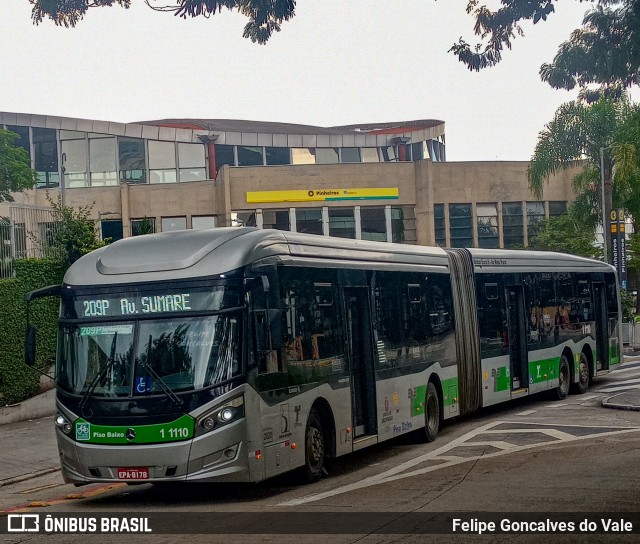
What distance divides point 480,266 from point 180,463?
11184 mm

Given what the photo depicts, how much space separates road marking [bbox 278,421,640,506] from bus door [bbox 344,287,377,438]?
0.84 m

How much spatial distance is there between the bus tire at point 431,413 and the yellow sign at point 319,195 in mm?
39948

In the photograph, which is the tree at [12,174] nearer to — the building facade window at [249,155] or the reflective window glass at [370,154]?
the building facade window at [249,155]

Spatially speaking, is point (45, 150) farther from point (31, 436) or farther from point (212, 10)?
→ point (212, 10)

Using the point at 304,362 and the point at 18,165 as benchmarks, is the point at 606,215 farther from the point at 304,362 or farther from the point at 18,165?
the point at 304,362

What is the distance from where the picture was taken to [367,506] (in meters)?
11.8

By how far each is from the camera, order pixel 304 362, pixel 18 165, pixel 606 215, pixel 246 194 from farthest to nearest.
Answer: pixel 246 194, pixel 606 215, pixel 18 165, pixel 304 362

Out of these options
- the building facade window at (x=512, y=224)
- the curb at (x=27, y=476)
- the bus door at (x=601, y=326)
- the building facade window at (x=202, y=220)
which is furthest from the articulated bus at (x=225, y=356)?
the building facade window at (x=512, y=224)

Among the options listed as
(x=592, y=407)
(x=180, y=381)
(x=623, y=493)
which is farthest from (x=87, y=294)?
(x=592, y=407)

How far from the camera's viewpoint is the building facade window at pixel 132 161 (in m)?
66.6

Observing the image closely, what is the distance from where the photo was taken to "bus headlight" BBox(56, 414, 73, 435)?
1289 centimetres

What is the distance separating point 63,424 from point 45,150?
55.3 metres

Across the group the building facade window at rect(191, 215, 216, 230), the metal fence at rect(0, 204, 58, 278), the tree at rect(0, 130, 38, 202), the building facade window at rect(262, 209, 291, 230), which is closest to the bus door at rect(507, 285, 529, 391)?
the metal fence at rect(0, 204, 58, 278)

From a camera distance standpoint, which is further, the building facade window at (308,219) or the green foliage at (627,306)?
the building facade window at (308,219)
